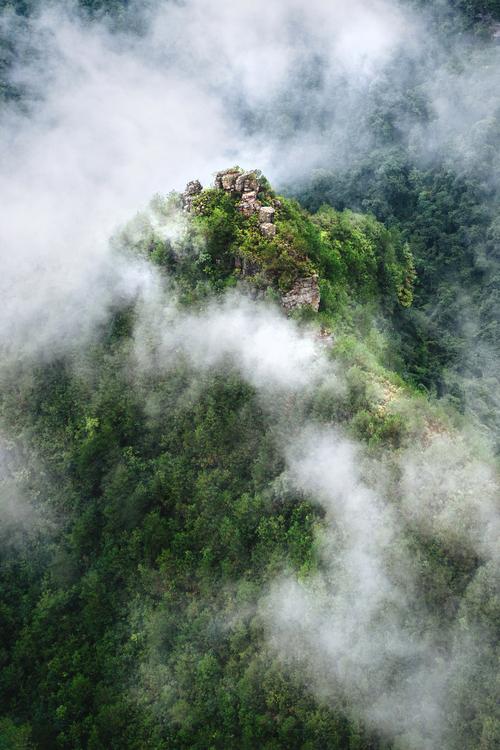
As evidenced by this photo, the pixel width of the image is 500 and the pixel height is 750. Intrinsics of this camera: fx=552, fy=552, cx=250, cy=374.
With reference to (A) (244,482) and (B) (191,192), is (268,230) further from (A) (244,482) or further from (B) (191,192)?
(A) (244,482)

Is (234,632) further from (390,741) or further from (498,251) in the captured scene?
(498,251)

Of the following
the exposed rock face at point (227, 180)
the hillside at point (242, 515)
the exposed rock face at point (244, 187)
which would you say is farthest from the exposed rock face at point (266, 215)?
the exposed rock face at point (227, 180)

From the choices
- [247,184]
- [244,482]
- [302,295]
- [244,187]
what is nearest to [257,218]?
[244,187]

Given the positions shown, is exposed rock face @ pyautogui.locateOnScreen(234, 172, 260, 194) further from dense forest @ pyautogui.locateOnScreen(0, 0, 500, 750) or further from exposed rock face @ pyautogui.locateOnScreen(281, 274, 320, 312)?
exposed rock face @ pyautogui.locateOnScreen(281, 274, 320, 312)

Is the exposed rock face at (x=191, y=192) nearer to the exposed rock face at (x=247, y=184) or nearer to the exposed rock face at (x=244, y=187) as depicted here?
the exposed rock face at (x=244, y=187)

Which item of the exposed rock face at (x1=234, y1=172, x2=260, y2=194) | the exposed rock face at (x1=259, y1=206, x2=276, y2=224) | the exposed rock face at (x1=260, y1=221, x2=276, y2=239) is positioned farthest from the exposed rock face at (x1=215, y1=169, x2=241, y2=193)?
the exposed rock face at (x1=260, y1=221, x2=276, y2=239)

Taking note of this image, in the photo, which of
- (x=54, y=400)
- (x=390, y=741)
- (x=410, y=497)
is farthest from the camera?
(x=54, y=400)

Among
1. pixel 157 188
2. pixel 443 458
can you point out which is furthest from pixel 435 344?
pixel 157 188
